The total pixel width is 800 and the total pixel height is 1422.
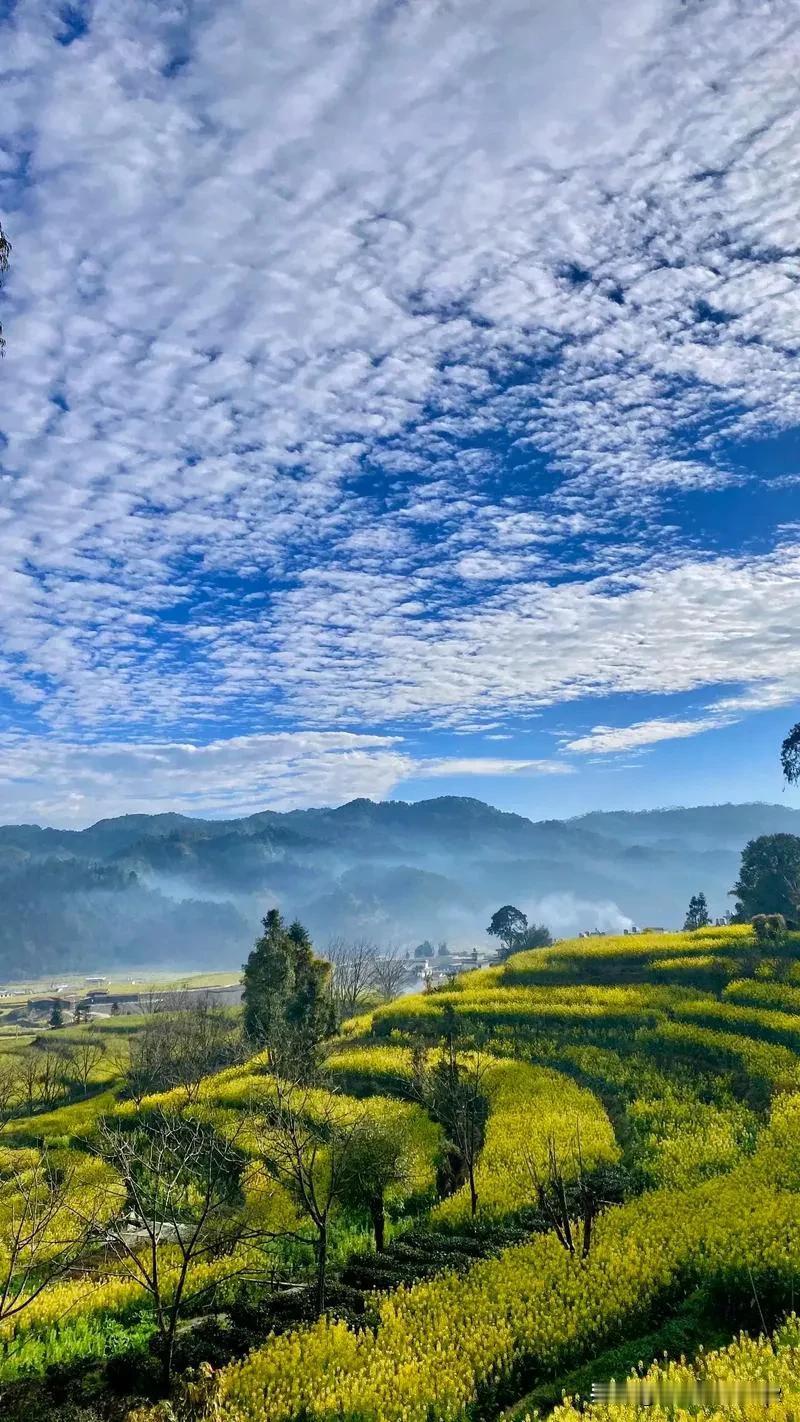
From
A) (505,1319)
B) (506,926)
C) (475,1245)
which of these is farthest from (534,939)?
(505,1319)

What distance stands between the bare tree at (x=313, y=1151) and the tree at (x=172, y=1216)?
5.04ft

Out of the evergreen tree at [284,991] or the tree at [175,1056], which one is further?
the tree at [175,1056]

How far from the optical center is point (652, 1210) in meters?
22.9

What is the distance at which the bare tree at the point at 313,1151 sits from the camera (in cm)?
2011

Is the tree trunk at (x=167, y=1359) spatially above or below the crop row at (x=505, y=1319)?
above

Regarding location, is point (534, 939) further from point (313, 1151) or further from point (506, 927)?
point (313, 1151)

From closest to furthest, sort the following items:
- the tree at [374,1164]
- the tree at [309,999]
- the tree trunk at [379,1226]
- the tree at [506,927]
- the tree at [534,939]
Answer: the tree trunk at [379,1226] < the tree at [374,1164] < the tree at [309,999] < the tree at [534,939] < the tree at [506,927]

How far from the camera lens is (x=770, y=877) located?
78375 mm

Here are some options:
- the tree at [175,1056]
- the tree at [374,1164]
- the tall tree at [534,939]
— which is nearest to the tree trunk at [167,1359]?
the tree at [374,1164]

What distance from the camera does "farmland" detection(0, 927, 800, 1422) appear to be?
1512cm

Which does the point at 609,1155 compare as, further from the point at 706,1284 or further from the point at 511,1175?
the point at 706,1284

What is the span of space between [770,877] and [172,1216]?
69.1 m

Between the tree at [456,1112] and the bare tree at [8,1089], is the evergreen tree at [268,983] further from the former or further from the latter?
the tree at [456,1112]

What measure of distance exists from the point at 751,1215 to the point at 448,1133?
16.2 metres
